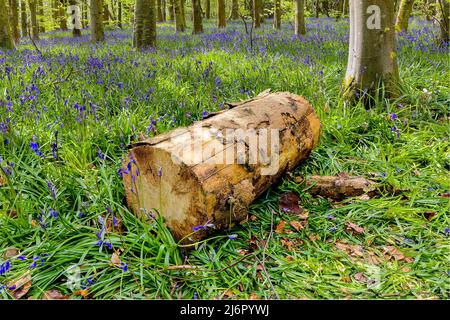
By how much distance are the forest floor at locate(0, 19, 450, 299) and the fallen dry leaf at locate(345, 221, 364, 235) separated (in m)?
0.02

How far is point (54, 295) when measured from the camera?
7.01ft

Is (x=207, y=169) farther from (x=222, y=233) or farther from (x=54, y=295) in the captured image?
(x=54, y=295)

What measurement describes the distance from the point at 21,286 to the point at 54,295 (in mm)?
208

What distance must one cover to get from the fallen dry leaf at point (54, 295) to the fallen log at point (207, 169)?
67cm

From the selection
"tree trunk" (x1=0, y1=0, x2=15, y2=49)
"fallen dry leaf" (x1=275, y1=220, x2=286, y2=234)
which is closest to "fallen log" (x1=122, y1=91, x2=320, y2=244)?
"fallen dry leaf" (x1=275, y1=220, x2=286, y2=234)

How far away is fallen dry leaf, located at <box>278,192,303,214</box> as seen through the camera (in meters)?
2.99

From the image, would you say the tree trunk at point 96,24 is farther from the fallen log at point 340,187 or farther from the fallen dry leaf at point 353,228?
the fallen dry leaf at point 353,228

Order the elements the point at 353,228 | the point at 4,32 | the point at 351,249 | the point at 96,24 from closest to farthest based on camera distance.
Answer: the point at 351,249 → the point at 353,228 → the point at 4,32 → the point at 96,24

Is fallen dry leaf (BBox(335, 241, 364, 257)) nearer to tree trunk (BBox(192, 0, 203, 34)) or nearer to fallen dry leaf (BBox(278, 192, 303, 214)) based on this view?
fallen dry leaf (BBox(278, 192, 303, 214))

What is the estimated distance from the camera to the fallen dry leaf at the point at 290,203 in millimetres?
2994

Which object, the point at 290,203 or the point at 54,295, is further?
the point at 290,203

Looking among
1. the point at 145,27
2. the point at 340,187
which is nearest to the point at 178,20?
the point at 145,27

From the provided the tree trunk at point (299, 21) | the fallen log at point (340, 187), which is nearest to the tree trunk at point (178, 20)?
the tree trunk at point (299, 21)

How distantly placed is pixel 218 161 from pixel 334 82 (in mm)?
3486
